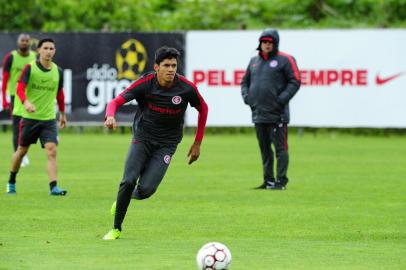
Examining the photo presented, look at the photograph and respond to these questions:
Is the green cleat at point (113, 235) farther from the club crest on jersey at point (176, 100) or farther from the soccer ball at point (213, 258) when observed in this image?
the soccer ball at point (213, 258)

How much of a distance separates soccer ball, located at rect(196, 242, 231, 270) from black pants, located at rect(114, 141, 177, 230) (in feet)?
8.22

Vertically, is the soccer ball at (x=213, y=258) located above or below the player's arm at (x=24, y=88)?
→ below

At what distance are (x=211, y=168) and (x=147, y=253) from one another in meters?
10.9

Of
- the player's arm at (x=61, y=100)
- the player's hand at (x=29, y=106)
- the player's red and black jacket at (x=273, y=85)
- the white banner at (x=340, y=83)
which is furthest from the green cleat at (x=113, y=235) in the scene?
the white banner at (x=340, y=83)

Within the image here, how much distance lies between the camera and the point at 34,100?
16.3 meters

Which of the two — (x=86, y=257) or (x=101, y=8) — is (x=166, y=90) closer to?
(x=86, y=257)

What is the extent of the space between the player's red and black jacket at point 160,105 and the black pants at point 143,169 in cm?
9

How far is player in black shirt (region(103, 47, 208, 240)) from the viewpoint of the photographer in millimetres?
11773

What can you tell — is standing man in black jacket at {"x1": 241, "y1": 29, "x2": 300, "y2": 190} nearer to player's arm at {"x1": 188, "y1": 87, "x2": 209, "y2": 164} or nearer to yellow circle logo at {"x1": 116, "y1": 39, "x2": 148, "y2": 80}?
player's arm at {"x1": 188, "y1": 87, "x2": 209, "y2": 164}

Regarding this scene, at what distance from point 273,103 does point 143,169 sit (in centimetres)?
588

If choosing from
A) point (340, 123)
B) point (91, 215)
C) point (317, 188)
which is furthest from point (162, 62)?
point (340, 123)

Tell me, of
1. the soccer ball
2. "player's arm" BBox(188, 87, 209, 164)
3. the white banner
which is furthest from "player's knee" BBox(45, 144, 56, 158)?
the white banner

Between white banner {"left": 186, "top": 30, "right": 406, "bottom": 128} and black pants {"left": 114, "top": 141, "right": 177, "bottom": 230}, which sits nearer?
black pants {"left": 114, "top": 141, "right": 177, "bottom": 230}

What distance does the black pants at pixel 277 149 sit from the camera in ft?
58.1
